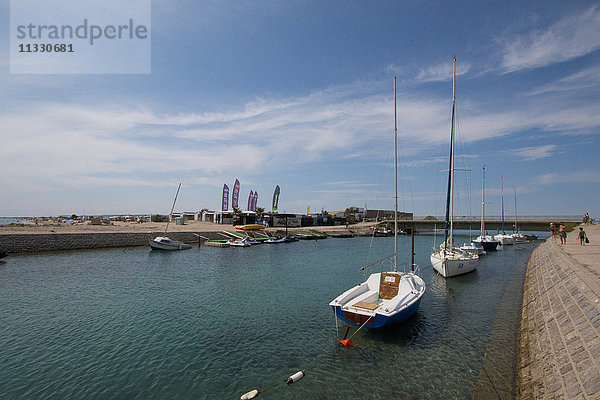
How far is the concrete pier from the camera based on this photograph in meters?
8.27

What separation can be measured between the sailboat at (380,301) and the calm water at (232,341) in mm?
1185

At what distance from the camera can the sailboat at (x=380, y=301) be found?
13938mm

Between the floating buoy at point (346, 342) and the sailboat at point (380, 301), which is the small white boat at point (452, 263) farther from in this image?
the floating buoy at point (346, 342)

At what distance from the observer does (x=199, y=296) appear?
2292 centimetres

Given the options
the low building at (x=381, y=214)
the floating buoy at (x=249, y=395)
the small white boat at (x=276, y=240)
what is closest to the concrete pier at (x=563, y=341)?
the floating buoy at (x=249, y=395)

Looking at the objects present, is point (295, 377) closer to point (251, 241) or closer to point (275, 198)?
point (251, 241)

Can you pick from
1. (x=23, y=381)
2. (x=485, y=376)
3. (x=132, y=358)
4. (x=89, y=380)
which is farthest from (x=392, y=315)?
(x=23, y=381)

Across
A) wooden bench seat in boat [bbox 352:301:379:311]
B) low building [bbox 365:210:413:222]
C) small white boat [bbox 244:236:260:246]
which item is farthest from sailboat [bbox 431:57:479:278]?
low building [bbox 365:210:413:222]

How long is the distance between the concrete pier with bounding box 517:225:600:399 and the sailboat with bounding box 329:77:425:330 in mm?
4953

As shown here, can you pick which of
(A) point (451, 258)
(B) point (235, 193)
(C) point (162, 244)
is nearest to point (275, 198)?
(B) point (235, 193)

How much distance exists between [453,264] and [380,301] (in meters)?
16.4

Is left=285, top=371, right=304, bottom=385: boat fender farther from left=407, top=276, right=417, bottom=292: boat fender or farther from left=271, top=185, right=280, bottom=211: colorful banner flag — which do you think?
left=271, top=185, right=280, bottom=211: colorful banner flag

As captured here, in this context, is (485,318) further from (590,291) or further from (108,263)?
(108,263)

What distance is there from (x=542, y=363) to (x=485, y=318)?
7.91 metres
